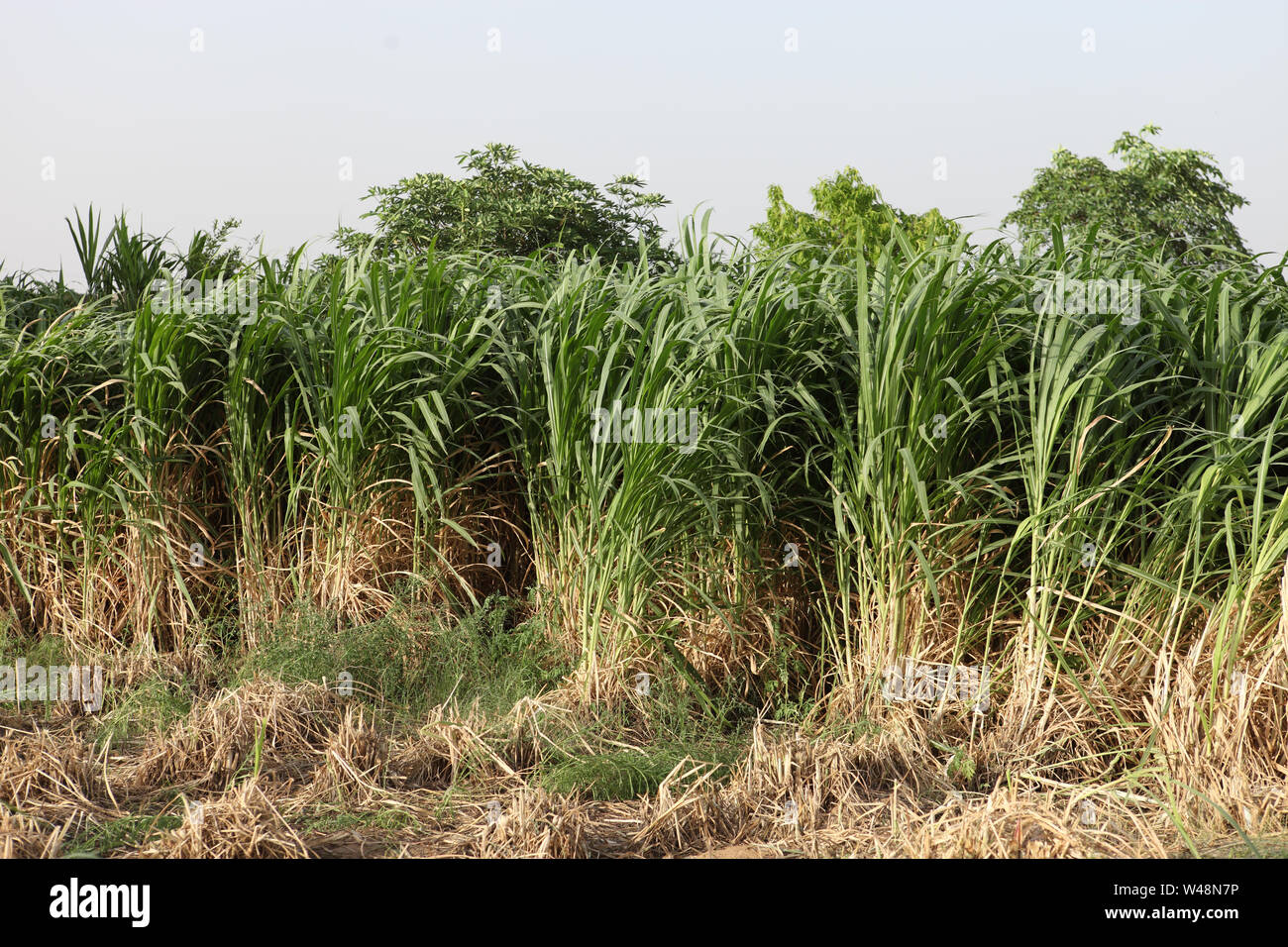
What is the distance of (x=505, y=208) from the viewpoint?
1531cm

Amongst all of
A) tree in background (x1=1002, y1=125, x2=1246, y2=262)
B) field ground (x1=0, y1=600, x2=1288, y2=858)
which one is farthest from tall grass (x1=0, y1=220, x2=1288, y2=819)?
tree in background (x1=1002, y1=125, x2=1246, y2=262)

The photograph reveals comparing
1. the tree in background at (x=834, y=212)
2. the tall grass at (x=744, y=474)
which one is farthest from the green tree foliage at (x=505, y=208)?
the tall grass at (x=744, y=474)

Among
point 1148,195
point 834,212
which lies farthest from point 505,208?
point 1148,195

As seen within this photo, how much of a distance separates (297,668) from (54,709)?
0.89 metres

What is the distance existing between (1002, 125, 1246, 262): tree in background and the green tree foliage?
7.43 metres

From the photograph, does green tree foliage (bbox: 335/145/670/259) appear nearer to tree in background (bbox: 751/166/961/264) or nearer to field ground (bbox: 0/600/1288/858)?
tree in background (bbox: 751/166/961/264)

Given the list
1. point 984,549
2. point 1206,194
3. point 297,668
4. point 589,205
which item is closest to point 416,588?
point 297,668

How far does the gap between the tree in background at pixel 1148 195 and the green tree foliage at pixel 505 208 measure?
24.4 ft

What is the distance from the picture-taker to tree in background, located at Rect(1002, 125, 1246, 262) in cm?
1812

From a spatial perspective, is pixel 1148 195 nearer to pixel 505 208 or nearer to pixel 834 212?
pixel 834 212

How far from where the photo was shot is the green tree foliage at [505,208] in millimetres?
15156

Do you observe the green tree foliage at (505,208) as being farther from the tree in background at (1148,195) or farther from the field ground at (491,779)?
the field ground at (491,779)

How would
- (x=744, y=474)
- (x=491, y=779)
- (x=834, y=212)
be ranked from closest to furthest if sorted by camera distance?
1. (x=491, y=779)
2. (x=744, y=474)
3. (x=834, y=212)

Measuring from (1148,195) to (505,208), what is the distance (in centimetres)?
1154
